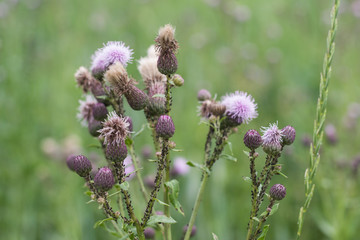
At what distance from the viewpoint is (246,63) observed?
6.57 m

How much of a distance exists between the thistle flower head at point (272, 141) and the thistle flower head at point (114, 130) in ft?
1.87

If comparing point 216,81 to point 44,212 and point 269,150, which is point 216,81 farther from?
point 269,150

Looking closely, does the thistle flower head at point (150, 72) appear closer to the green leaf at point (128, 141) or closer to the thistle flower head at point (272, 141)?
the green leaf at point (128, 141)

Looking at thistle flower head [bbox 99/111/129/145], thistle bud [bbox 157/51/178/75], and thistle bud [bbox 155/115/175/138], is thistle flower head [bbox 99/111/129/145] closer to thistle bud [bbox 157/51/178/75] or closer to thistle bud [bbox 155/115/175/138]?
thistle bud [bbox 155/115/175/138]

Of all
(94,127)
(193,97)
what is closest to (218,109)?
(94,127)

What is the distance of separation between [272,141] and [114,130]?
0.64 m

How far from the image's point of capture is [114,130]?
5.32 feet

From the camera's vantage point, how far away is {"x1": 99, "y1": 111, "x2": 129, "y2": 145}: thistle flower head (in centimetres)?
161

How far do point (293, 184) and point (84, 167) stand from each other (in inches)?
114

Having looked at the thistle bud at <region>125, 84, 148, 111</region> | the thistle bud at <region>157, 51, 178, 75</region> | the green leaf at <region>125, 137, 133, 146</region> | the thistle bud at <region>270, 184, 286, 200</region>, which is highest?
the thistle bud at <region>157, 51, 178, 75</region>

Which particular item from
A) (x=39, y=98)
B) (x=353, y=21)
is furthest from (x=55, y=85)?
(x=353, y=21)

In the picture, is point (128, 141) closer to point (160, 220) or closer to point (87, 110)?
point (160, 220)

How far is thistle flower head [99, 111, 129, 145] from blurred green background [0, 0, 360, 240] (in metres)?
0.49

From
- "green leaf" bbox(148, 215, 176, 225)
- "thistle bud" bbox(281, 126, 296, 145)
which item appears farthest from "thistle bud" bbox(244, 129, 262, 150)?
"green leaf" bbox(148, 215, 176, 225)
